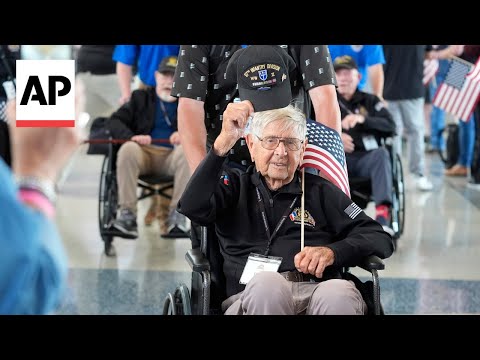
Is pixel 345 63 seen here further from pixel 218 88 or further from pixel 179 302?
pixel 179 302

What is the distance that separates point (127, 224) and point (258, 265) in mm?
2773

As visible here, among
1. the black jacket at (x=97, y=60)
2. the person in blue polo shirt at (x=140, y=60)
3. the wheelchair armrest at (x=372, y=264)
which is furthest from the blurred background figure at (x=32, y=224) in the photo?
the black jacket at (x=97, y=60)

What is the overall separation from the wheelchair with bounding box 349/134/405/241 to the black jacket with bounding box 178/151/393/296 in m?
2.26

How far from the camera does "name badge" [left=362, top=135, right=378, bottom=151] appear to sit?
585 centimetres

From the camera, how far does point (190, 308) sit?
132 inches

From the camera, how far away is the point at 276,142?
3348 millimetres

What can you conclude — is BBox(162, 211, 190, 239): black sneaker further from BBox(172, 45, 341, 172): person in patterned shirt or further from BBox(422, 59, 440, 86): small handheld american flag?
BBox(422, 59, 440, 86): small handheld american flag

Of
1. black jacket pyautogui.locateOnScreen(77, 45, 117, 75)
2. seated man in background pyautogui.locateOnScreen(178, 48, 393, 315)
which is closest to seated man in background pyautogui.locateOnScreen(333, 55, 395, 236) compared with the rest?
black jacket pyautogui.locateOnScreen(77, 45, 117, 75)

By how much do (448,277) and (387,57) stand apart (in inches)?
102

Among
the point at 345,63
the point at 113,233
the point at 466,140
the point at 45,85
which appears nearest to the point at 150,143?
the point at 113,233

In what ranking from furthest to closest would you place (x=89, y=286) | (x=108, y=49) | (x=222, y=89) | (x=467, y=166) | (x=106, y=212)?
(x=467, y=166) → (x=108, y=49) → (x=106, y=212) → (x=89, y=286) → (x=222, y=89)

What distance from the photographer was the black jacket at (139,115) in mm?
6191

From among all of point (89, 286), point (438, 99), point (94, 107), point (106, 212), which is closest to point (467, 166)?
point (438, 99)
